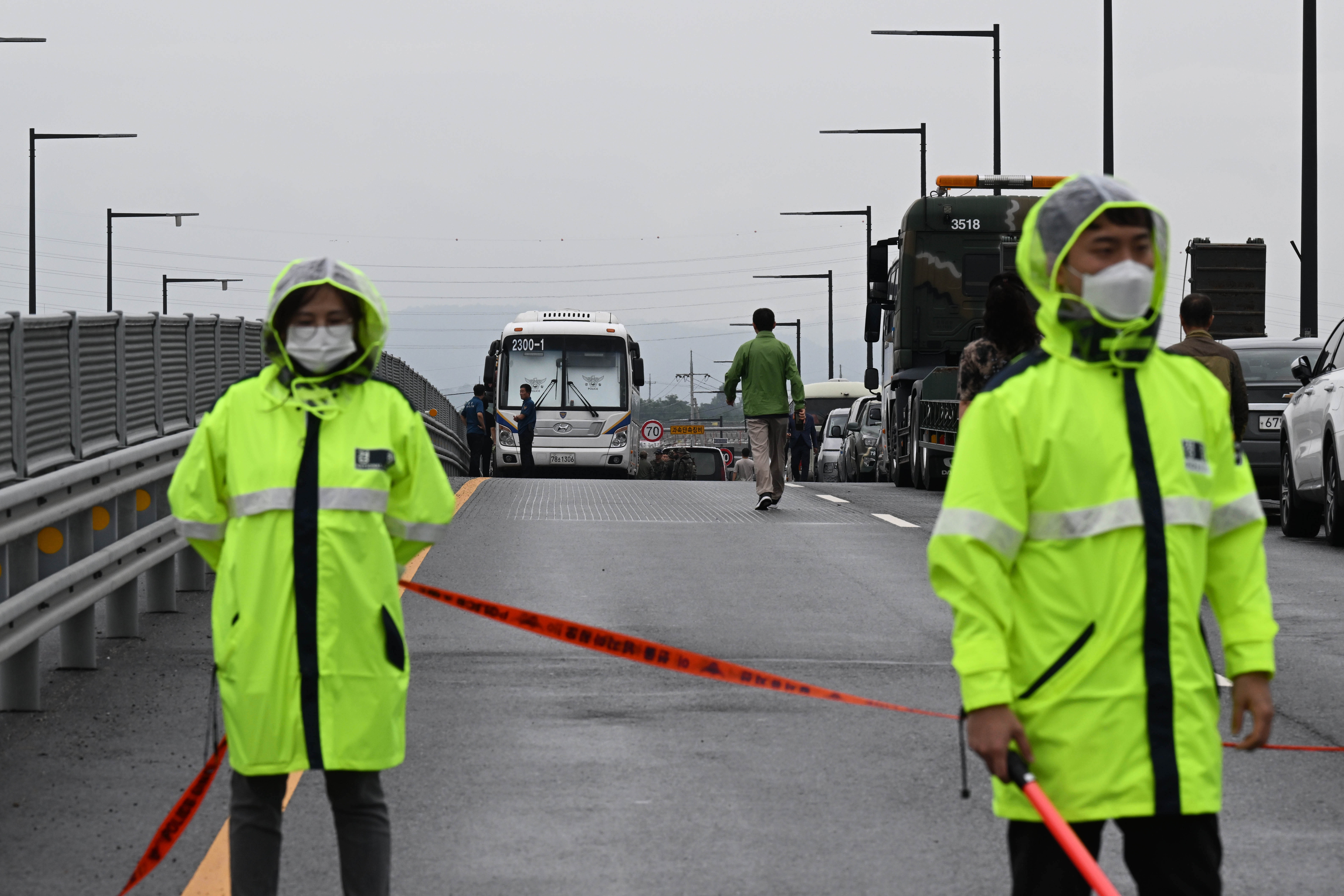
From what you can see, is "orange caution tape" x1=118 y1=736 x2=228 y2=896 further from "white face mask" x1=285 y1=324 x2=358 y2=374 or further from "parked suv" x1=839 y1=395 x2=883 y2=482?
"parked suv" x1=839 y1=395 x2=883 y2=482

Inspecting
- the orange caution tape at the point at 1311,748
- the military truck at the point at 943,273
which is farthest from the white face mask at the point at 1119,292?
the military truck at the point at 943,273

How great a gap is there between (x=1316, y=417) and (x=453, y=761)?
9482mm

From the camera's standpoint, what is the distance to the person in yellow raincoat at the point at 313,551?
4.09 meters

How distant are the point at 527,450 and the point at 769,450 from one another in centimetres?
1618

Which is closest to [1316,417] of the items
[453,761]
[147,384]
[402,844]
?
[147,384]

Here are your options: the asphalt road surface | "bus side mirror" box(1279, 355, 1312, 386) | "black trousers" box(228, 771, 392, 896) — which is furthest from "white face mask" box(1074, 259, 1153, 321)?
"bus side mirror" box(1279, 355, 1312, 386)

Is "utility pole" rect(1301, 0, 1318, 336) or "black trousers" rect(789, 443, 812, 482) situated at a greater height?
"utility pole" rect(1301, 0, 1318, 336)

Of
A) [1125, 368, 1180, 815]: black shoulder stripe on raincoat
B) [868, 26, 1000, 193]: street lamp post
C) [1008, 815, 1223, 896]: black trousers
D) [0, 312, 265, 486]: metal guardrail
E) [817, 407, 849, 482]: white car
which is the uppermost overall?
[868, 26, 1000, 193]: street lamp post

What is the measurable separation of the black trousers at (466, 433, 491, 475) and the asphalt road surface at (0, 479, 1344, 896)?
24931 mm

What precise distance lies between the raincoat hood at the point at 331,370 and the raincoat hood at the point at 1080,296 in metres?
1.48

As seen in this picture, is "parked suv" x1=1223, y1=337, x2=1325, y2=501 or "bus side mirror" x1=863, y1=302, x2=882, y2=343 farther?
"bus side mirror" x1=863, y1=302, x2=882, y2=343

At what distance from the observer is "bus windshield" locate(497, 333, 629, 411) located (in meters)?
34.9

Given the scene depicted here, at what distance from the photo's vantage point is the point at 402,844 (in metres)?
5.66

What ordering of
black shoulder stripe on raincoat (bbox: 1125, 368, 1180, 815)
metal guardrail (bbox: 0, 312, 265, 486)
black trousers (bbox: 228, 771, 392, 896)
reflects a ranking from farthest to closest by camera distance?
metal guardrail (bbox: 0, 312, 265, 486)
black trousers (bbox: 228, 771, 392, 896)
black shoulder stripe on raincoat (bbox: 1125, 368, 1180, 815)
